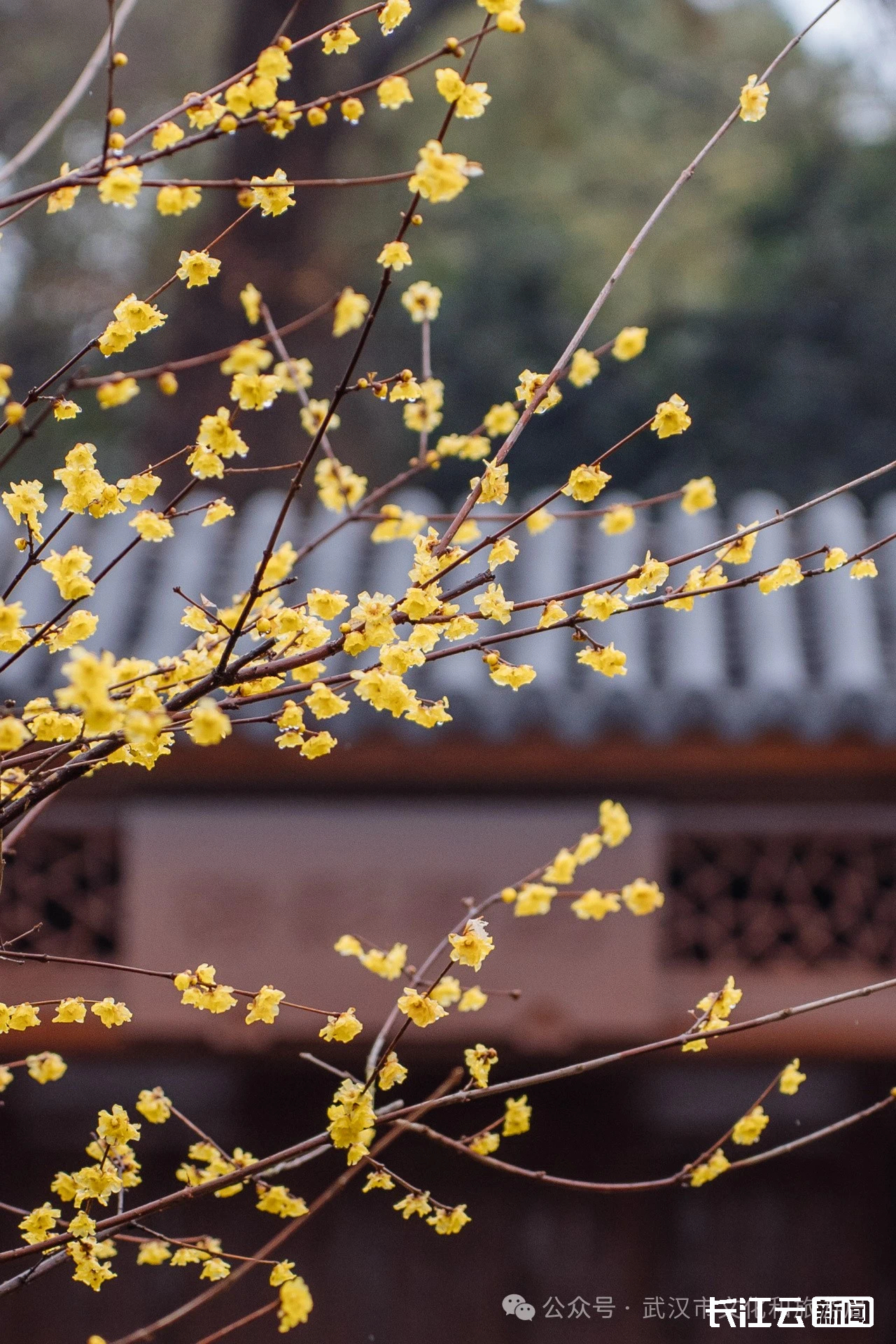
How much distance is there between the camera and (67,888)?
9.92 feet

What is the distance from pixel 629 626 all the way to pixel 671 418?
168 cm

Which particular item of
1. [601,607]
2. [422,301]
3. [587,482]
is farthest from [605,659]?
[422,301]

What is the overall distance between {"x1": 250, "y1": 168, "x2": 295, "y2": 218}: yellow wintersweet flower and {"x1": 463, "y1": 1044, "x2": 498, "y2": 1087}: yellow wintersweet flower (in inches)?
34.3

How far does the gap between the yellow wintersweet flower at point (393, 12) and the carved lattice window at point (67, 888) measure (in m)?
2.19

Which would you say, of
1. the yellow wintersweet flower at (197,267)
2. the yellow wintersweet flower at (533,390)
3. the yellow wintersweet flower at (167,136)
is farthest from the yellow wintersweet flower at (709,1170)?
the yellow wintersweet flower at (167,136)

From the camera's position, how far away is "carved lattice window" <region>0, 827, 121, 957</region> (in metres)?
3.00

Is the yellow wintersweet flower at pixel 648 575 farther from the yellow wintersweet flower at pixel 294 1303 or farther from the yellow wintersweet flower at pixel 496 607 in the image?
the yellow wintersweet flower at pixel 294 1303

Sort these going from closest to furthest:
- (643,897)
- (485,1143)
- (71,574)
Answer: (643,897), (71,574), (485,1143)

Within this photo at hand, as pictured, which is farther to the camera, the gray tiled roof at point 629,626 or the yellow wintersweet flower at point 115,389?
the gray tiled roof at point 629,626

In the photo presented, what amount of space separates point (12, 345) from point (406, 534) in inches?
376

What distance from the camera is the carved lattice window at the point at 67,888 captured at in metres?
3.00

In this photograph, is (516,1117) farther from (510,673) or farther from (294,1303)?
(510,673)

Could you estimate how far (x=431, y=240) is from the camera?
929 cm

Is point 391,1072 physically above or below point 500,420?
below
